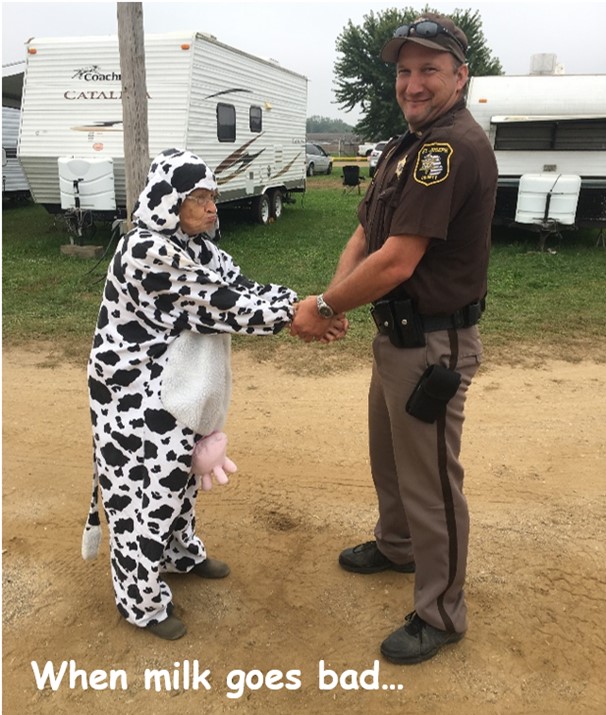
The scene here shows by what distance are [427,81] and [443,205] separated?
18.7 inches

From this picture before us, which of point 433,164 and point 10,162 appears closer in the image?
point 433,164

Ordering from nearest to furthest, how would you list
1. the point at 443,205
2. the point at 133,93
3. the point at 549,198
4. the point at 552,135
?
the point at 443,205, the point at 133,93, the point at 549,198, the point at 552,135

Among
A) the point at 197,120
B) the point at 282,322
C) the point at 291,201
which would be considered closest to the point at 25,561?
the point at 282,322

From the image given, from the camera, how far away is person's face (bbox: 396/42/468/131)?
2.31 meters

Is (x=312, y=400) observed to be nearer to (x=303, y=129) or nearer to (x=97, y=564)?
(x=97, y=564)

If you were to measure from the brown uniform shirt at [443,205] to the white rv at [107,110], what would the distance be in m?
8.86

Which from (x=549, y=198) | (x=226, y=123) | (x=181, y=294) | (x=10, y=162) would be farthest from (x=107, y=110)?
(x=181, y=294)

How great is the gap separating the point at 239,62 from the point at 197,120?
2.14 metres

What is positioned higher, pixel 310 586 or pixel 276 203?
pixel 276 203

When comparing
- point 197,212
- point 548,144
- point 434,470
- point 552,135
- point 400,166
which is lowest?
point 434,470

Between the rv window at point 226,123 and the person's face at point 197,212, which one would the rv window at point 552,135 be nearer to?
the rv window at point 226,123

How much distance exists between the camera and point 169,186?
2.29 m

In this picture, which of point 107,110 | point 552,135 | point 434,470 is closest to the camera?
point 434,470

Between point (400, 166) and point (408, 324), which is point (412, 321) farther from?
point (400, 166)
